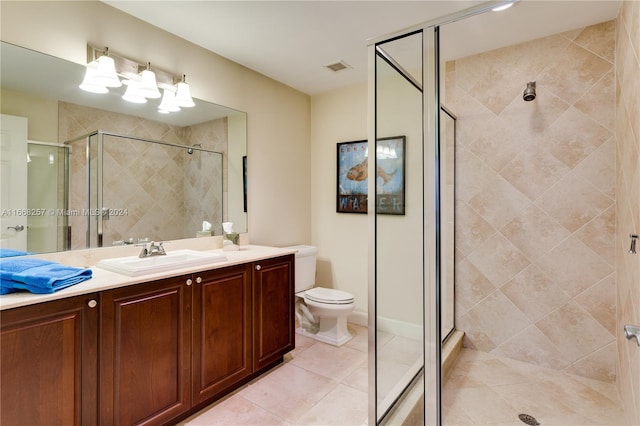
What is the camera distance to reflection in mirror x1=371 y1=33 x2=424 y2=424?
5.04 ft

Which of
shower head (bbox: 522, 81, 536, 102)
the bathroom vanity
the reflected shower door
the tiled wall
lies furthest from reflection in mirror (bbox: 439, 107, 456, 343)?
the reflected shower door

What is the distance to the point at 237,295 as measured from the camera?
1985 millimetres

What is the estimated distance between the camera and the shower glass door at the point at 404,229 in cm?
144

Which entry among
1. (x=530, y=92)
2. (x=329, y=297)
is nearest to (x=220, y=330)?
(x=329, y=297)

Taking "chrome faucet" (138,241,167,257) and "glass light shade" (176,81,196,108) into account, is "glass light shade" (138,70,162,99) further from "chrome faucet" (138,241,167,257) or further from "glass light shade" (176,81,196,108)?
"chrome faucet" (138,241,167,257)

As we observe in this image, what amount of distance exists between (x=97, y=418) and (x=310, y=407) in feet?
3.49

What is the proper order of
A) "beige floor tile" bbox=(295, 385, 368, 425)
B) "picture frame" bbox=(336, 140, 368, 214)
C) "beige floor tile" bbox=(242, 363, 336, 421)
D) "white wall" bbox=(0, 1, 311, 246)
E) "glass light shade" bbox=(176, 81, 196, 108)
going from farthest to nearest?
"picture frame" bbox=(336, 140, 368, 214), "glass light shade" bbox=(176, 81, 196, 108), "beige floor tile" bbox=(242, 363, 336, 421), "beige floor tile" bbox=(295, 385, 368, 425), "white wall" bbox=(0, 1, 311, 246)

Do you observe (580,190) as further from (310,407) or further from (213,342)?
(213,342)

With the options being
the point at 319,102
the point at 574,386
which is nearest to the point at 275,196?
the point at 319,102

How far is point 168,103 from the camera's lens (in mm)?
2193

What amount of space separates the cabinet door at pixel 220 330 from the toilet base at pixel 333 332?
87 cm

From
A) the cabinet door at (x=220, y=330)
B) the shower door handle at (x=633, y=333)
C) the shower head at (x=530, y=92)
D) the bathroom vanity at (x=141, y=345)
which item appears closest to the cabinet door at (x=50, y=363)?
the bathroom vanity at (x=141, y=345)

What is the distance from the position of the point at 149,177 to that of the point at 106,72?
65 centimetres

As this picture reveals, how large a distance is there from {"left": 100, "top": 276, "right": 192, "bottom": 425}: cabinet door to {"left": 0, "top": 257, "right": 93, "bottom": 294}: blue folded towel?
16cm
